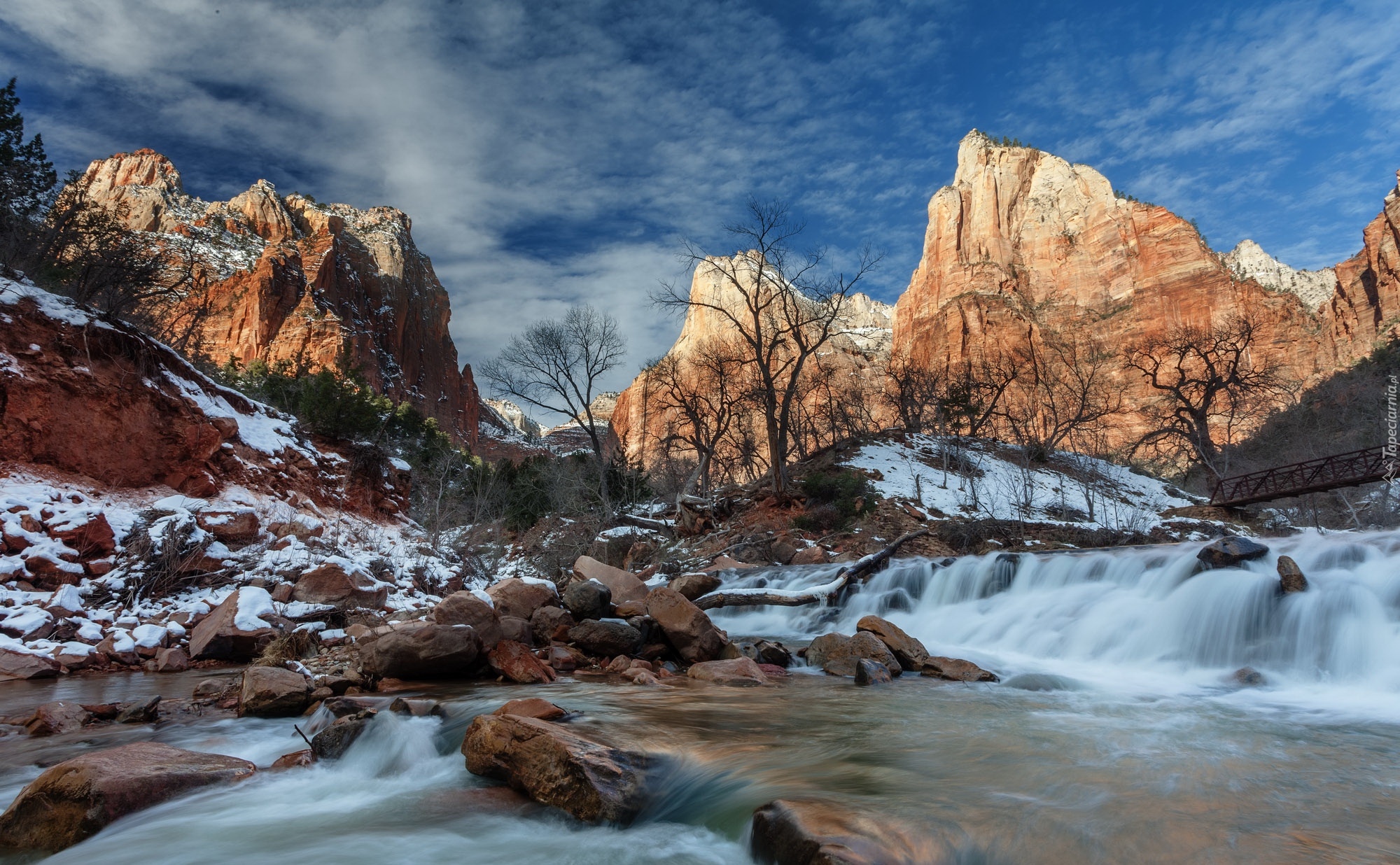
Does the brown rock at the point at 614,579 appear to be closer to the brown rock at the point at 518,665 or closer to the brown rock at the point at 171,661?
the brown rock at the point at 518,665

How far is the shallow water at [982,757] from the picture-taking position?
2943 millimetres

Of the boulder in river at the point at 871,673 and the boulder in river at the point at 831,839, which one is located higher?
the boulder in river at the point at 831,839

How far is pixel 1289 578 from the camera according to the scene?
6.98 m

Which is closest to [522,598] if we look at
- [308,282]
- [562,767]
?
[562,767]

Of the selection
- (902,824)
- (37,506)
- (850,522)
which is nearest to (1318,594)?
(902,824)

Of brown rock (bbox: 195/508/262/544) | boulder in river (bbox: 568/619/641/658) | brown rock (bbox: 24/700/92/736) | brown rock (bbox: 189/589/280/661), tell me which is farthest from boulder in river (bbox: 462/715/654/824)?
brown rock (bbox: 195/508/262/544)

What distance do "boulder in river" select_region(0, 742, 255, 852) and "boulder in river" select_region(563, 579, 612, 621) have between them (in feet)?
16.4

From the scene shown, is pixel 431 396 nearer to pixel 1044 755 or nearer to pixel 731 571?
pixel 731 571

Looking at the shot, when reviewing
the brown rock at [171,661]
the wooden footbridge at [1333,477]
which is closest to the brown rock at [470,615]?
the brown rock at [171,661]

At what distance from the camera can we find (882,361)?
103m

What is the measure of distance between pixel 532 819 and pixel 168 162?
116 meters

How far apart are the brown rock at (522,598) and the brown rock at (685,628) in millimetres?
1521

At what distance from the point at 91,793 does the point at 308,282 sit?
269ft

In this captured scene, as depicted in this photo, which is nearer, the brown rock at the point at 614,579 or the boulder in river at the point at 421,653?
the boulder in river at the point at 421,653
